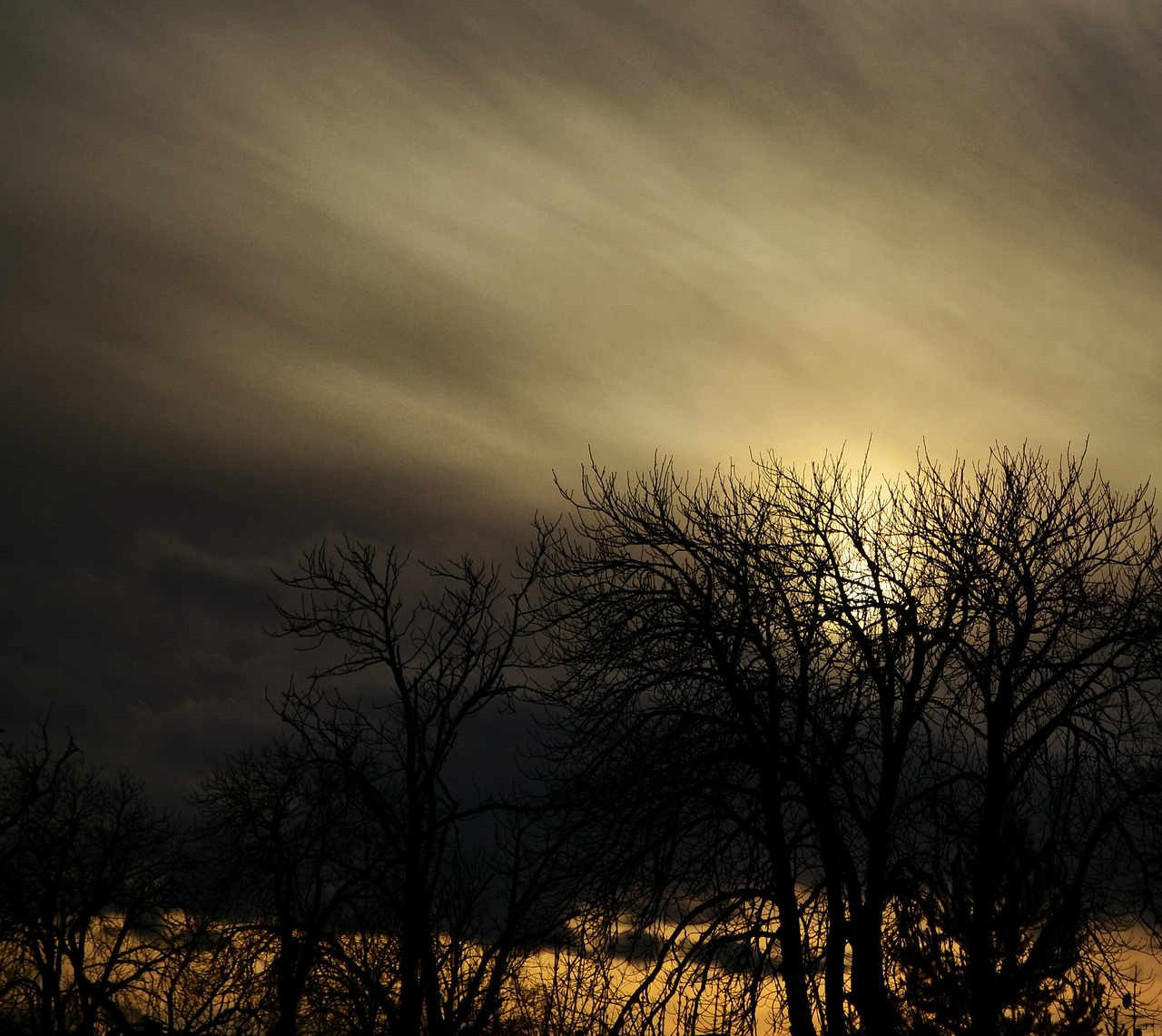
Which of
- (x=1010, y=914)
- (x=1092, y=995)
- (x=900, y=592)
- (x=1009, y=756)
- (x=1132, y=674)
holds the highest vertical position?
(x=900, y=592)

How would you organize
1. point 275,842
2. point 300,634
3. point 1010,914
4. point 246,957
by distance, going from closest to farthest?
1. point 1010,914
2. point 300,634
3. point 246,957
4. point 275,842

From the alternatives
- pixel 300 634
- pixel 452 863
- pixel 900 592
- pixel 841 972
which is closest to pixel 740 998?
pixel 841 972

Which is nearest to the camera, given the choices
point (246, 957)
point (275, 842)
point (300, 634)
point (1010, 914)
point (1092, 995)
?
point (1010, 914)

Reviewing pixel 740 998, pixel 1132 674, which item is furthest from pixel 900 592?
pixel 740 998

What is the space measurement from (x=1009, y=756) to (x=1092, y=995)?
115 inches

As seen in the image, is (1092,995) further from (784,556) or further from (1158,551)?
(784,556)

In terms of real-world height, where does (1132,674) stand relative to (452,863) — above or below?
above

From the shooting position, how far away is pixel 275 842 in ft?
69.7

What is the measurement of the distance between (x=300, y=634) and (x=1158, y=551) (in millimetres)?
11343

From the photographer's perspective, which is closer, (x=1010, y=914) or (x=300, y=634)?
(x=1010, y=914)

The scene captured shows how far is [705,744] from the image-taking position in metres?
A: 12.6

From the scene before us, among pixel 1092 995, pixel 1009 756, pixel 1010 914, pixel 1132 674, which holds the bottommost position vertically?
pixel 1092 995

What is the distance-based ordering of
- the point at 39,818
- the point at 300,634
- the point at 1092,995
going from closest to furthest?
1. the point at 1092,995
2. the point at 300,634
3. the point at 39,818

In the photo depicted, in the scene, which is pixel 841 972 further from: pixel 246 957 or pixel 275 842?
pixel 275 842
